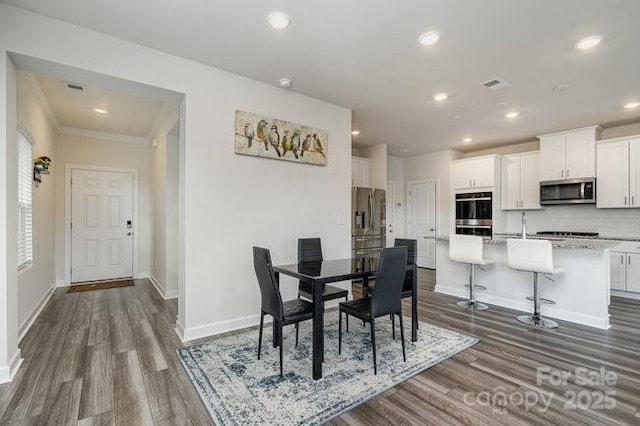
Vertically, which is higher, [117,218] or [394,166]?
[394,166]

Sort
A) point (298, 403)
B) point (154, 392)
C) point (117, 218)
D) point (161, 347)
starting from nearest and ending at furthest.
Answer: point (298, 403) → point (154, 392) → point (161, 347) → point (117, 218)

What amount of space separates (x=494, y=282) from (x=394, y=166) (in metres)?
4.14

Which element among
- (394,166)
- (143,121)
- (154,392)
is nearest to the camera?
(154,392)

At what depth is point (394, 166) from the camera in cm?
789

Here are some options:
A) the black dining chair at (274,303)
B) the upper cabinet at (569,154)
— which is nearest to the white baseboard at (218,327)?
the black dining chair at (274,303)

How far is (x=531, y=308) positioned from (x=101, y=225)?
713 cm

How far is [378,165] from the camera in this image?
261 inches

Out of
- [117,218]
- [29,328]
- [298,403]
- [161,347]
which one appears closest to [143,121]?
[117,218]

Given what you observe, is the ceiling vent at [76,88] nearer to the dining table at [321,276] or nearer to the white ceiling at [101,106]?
the white ceiling at [101,106]

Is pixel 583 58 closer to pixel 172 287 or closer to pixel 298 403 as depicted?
pixel 298 403

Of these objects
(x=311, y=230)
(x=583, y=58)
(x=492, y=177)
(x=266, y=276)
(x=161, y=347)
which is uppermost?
(x=583, y=58)

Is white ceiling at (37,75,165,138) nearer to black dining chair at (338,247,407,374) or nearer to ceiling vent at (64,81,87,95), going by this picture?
ceiling vent at (64,81,87,95)

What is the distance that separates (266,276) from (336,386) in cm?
97

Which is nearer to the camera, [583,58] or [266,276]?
[266,276]
